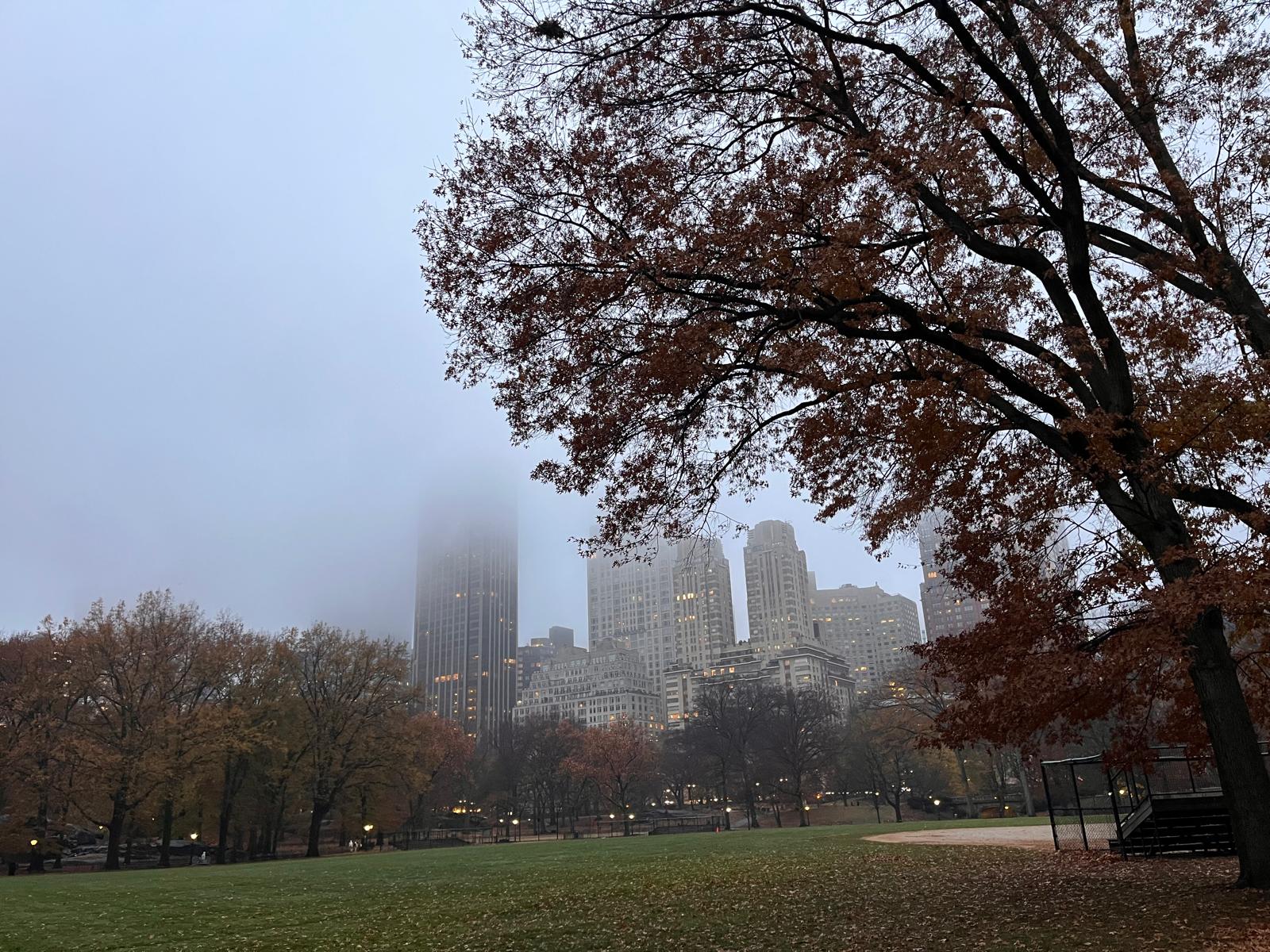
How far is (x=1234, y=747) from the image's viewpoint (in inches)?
386

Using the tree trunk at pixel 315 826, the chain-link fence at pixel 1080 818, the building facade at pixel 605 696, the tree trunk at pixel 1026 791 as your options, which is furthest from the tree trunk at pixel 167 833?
the building facade at pixel 605 696

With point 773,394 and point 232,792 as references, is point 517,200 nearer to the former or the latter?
point 773,394

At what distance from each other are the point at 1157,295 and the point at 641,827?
61.7m

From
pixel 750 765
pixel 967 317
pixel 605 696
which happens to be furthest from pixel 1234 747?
pixel 605 696

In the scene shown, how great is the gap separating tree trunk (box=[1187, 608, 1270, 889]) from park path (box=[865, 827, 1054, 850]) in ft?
37.1

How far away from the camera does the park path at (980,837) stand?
22.8m

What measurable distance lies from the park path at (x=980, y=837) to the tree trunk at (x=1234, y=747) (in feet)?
37.1

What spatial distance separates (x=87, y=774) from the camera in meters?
38.5

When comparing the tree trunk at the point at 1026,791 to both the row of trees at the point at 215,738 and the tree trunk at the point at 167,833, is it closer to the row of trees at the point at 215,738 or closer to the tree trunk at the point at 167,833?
Answer: the row of trees at the point at 215,738

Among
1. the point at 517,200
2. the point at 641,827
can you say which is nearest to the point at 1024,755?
the point at 517,200

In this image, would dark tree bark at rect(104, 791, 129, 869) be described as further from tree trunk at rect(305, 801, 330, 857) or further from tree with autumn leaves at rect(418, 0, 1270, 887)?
tree with autumn leaves at rect(418, 0, 1270, 887)

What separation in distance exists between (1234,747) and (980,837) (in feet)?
64.0

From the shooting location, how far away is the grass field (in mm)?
9156

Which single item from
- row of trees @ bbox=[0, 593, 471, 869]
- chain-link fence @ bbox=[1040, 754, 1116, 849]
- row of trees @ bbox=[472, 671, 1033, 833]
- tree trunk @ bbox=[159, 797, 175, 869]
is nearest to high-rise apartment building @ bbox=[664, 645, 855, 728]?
row of trees @ bbox=[472, 671, 1033, 833]
